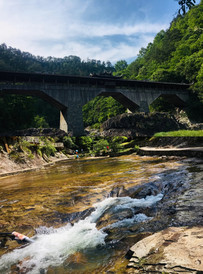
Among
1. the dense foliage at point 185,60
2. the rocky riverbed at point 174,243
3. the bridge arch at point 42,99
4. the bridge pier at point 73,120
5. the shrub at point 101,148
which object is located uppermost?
the dense foliage at point 185,60

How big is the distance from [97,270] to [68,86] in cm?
2976

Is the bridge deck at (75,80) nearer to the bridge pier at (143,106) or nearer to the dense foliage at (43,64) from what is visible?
the bridge pier at (143,106)

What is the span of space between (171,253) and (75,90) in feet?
99.0

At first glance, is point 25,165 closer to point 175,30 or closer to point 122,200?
point 122,200

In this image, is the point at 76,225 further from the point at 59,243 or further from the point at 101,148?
the point at 101,148

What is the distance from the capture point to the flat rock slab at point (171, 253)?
1.67m

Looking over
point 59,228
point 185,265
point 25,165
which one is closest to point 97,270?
point 185,265

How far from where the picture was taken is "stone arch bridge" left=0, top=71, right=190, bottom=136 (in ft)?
88.2

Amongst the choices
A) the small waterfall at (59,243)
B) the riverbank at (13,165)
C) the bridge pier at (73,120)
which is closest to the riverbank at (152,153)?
the riverbank at (13,165)

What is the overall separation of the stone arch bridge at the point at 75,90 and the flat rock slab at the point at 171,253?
27.0 m

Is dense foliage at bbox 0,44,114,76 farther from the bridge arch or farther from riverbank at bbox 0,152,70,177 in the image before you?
riverbank at bbox 0,152,70,177

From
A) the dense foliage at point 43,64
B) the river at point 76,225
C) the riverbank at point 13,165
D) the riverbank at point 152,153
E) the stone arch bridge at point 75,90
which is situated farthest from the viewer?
the dense foliage at point 43,64

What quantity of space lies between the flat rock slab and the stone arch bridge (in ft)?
88.4

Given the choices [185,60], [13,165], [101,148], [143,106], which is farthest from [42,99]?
[185,60]
